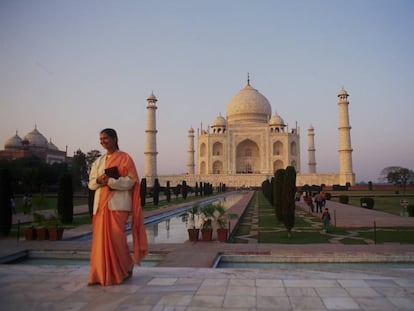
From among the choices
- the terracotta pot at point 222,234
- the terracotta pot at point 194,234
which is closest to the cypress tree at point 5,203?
the terracotta pot at point 194,234

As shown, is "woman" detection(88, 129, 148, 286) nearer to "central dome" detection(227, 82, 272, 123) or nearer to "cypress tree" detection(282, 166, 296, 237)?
"cypress tree" detection(282, 166, 296, 237)

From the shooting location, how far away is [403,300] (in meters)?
2.78

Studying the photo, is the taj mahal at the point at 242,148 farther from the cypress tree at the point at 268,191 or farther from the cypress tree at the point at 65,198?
the cypress tree at the point at 65,198

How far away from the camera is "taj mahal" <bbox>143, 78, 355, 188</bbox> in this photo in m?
36.3

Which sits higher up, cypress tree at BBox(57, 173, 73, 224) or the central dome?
the central dome

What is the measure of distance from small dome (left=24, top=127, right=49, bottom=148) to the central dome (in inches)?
853

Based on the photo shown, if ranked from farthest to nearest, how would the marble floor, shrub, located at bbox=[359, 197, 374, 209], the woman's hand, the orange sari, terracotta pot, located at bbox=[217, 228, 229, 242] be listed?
shrub, located at bbox=[359, 197, 374, 209] → terracotta pot, located at bbox=[217, 228, 229, 242] → the woman's hand → the orange sari → the marble floor

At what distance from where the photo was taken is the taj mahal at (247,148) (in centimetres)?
3631

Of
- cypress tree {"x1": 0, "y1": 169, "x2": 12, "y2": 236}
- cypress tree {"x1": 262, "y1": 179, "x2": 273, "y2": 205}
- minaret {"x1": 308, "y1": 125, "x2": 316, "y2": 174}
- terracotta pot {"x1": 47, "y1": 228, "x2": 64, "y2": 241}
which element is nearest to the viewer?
terracotta pot {"x1": 47, "y1": 228, "x2": 64, "y2": 241}

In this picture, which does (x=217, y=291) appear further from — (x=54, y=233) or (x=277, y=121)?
(x=277, y=121)

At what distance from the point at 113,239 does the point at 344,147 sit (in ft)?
115

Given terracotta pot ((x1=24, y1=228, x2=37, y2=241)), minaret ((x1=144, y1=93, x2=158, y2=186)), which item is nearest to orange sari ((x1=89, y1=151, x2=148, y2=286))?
terracotta pot ((x1=24, y1=228, x2=37, y2=241))

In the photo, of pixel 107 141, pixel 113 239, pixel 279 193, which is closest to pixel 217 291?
pixel 113 239

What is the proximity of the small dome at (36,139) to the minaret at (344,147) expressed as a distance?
32149 millimetres
